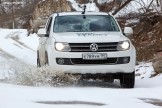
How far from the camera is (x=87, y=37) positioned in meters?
10.1

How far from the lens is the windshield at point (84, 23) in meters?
11.1

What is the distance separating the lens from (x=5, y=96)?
744 cm

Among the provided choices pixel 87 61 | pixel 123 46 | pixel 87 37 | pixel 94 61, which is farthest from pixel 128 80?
pixel 87 37

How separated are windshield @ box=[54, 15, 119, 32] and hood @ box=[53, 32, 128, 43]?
1.79ft

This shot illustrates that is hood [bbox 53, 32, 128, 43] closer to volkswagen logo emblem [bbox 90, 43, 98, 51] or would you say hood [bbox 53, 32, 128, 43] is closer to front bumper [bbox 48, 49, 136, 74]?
volkswagen logo emblem [bbox 90, 43, 98, 51]

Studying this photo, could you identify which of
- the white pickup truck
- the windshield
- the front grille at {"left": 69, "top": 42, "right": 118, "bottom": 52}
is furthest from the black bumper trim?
the windshield

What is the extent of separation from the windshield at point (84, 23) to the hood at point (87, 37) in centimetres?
55

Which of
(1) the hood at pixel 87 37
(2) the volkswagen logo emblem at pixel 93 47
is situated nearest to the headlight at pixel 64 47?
(1) the hood at pixel 87 37

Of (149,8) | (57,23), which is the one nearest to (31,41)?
(149,8)

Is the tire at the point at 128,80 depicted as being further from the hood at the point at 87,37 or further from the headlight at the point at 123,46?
the hood at the point at 87,37

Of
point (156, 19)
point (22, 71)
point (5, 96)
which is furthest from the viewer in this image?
point (156, 19)

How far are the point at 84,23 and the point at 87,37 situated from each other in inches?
51.8

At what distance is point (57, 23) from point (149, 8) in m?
9.42

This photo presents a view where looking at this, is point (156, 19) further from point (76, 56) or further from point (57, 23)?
point (76, 56)
